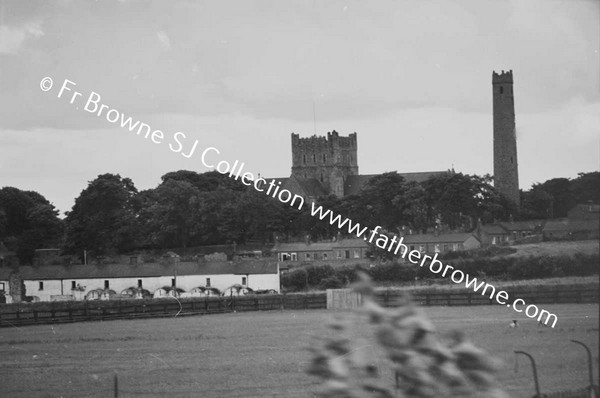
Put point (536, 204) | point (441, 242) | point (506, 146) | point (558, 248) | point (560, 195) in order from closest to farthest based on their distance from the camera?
point (558, 248), point (560, 195), point (536, 204), point (506, 146), point (441, 242)

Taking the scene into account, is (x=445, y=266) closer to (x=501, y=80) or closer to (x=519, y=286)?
(x=501, y=80)

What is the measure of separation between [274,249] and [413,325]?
5280 centimetres

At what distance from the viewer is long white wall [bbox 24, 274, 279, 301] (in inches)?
1642

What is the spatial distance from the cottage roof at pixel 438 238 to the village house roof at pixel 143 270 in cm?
724

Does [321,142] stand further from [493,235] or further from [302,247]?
[493,235]

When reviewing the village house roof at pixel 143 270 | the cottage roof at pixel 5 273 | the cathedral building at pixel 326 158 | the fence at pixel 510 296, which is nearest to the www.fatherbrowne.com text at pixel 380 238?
the fence at pixel 510 296

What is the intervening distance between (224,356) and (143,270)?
1172 inches

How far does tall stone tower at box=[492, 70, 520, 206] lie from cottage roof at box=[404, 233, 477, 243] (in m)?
5.53

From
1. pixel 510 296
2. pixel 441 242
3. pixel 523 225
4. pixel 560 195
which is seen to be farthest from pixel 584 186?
pixel 441 242

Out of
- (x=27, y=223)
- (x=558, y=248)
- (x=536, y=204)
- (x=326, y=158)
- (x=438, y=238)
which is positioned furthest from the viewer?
(x=326, y=158)

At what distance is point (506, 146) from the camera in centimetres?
2727

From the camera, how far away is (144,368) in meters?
14.0

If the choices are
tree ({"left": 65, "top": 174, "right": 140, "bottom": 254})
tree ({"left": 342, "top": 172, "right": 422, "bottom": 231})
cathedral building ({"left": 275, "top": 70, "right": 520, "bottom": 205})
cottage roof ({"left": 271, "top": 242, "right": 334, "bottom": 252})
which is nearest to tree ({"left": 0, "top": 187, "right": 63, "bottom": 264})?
tree ({"left": 65, "top": 174, "right": 140, "bottom": 254})

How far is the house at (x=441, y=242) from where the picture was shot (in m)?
35.1
